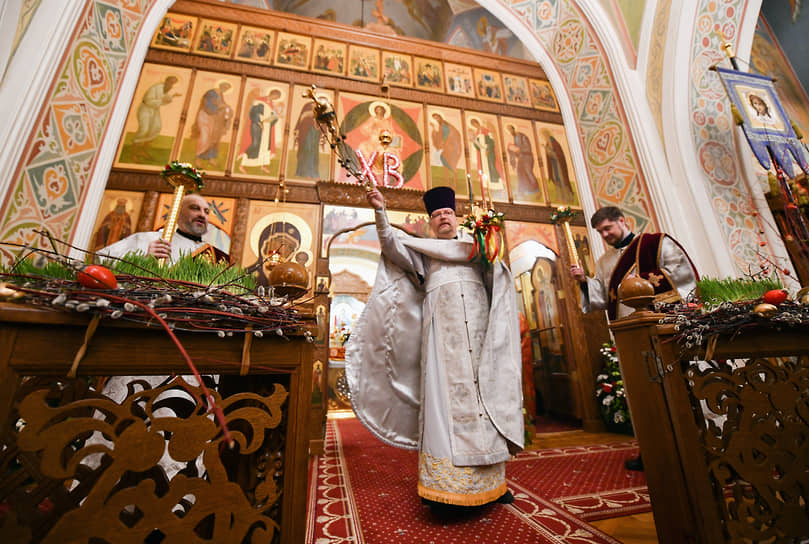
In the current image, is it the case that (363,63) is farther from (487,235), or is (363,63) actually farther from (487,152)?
(487,235)

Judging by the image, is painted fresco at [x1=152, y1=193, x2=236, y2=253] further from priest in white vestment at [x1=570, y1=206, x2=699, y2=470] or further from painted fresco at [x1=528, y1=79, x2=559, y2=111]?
painted fresco at [x1=528, y1=79, x2=559, y2=111]

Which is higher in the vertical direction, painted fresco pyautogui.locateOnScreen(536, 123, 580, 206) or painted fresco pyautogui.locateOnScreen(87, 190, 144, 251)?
painted fresco pyautogui.locateOnScreen(536, 123, 580, 206)

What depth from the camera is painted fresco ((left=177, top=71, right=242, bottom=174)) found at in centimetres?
579

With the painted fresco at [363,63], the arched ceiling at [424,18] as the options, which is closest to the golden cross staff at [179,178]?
the painted fresco at [363,63]

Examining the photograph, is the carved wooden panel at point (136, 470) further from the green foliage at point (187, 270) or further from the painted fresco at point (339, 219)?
the painted fresco at point (339, 219)

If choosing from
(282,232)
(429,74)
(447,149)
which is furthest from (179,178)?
(429,74)

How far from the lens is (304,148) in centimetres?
631

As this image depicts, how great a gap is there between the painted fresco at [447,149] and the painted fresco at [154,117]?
4562 mm

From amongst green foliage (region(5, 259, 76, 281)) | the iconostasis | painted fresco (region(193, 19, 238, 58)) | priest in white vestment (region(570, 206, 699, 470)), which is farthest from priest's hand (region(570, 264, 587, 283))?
painted fresco (region(193, 19, 238, 58))

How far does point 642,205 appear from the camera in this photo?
12.5ft

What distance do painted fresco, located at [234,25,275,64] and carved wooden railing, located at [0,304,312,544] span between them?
7.46 m

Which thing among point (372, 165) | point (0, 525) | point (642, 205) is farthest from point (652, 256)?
point (372, 165)

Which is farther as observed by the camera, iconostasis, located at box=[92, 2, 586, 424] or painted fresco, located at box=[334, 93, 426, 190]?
painted fresco, located at box=[334, 93, 426, 190]

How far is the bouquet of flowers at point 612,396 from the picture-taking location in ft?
15.6
